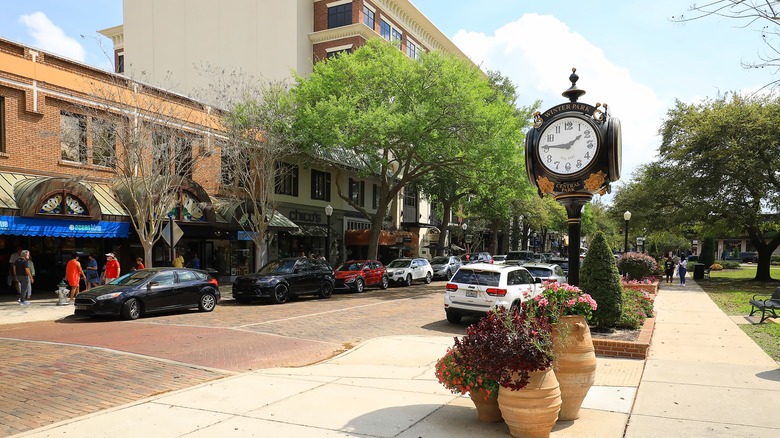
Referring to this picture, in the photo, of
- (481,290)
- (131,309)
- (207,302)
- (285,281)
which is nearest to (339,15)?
(285,281)

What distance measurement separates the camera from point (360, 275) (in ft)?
81.7

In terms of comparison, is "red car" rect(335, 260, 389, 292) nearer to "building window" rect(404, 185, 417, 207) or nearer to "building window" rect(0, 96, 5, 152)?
"building window" rect(0, 96, 5, 152)

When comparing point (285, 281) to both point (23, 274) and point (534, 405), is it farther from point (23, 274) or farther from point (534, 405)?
point (534, 405)

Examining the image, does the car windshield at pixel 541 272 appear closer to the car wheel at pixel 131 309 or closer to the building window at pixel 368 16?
the car wheel at pixel 131 309

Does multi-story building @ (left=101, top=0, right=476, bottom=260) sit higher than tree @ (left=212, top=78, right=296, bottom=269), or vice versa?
multi-story building @ (left=101, top=0, right=476, bottom=260)

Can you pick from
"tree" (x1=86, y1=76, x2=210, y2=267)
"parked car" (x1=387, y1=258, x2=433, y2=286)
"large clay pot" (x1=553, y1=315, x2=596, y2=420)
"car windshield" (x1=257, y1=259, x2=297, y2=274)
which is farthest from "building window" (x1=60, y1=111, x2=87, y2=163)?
"large clay pot" (x1=553, y1=315, x2=596, y2=420)

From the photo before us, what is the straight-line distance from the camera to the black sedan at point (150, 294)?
14148mm

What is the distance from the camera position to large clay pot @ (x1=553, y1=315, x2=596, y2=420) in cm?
521

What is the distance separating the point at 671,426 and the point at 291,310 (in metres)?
13.1

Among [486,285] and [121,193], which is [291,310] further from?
[121,193]

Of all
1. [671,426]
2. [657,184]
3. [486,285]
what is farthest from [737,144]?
[671,426]

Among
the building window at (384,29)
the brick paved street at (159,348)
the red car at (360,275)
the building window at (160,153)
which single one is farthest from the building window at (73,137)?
the building window at (384,29)

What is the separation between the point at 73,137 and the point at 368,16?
2615 cm

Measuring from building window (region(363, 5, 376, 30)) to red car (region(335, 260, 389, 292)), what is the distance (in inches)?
861
